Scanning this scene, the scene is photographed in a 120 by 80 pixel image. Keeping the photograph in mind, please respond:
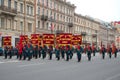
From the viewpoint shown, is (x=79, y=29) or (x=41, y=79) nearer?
(x=41, y=79)

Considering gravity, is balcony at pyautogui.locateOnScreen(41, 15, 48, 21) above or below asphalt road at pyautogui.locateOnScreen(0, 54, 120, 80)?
above

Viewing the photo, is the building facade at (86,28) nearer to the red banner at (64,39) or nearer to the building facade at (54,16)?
the building facade at (54,16)

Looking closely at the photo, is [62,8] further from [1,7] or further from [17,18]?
[1,7]

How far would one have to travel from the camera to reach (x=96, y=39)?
103812mm

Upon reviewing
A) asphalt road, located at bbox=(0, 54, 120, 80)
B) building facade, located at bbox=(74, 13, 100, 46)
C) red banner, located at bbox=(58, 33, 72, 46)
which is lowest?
asphalt road, located at bbox=(0, 54, 120, 80)

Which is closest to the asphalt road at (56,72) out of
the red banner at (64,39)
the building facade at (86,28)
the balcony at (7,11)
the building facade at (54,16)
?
the red banner at (64,39)

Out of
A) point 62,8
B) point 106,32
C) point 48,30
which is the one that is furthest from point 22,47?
point 106,32

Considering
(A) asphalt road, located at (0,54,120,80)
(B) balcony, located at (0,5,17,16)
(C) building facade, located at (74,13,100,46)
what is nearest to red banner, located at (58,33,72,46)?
(B) balcony, located at (0,5,17,16)

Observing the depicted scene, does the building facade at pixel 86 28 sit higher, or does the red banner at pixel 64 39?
the building facade at pixel 86 28

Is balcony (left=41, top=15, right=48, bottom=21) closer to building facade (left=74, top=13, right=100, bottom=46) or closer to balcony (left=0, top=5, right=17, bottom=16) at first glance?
balcony (left=0, top=5, right=17, bottom=16)

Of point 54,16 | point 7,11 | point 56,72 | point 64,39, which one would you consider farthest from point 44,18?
point 56,72

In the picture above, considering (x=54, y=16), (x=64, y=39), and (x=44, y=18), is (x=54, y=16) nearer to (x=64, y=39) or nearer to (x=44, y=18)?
(x=44, y=18)

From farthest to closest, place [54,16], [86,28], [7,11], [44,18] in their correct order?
[86,28]
[54,16]
[44,18]
[7,11]

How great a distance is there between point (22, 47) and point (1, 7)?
20.0 meters
